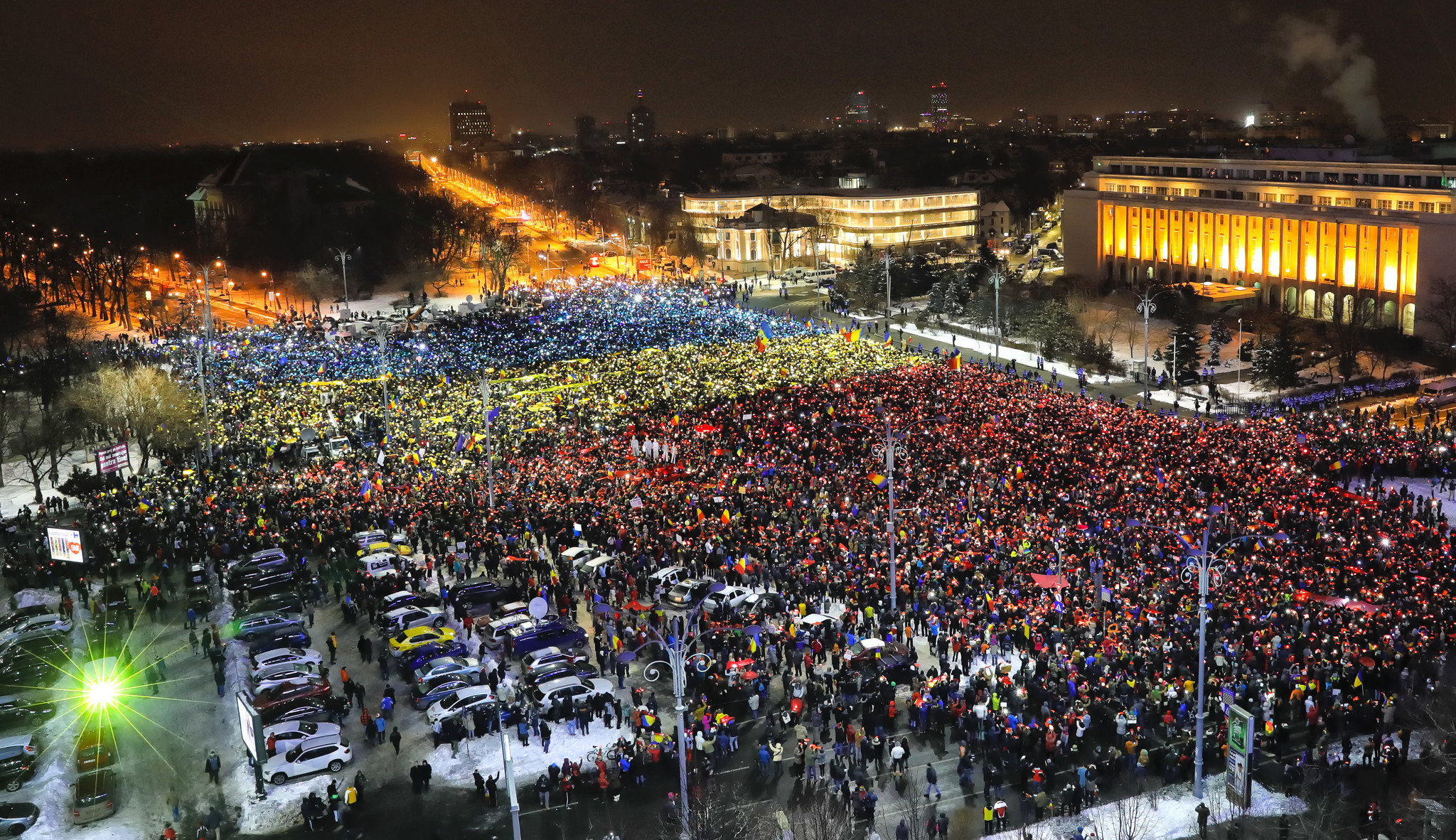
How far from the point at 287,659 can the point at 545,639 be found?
15.2 ft

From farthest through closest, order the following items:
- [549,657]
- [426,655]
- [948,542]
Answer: [948,542]
[426,655]
[549,657]

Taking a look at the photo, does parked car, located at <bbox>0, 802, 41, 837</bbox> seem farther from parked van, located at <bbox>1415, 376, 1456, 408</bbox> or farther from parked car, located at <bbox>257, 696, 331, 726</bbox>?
parked van, located at <bbox>1415, 376, 1456, 408</bbox>

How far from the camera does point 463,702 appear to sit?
766 inches

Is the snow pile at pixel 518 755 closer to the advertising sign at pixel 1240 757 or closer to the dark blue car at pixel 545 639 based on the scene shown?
the dark blue car at pixel 545 639

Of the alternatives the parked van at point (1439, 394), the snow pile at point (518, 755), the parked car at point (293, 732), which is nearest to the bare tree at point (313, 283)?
the parked car at point (293, 732)

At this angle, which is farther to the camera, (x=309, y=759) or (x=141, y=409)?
(x=141, y=409)

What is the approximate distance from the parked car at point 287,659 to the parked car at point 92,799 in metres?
3.42

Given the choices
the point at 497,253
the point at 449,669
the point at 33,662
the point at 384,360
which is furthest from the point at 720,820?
the point at 497,253

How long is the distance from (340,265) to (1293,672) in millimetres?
75062

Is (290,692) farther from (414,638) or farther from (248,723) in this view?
(248,723)

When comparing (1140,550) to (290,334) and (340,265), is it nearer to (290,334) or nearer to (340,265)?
(290,334)

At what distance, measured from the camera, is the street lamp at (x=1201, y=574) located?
52.0ft

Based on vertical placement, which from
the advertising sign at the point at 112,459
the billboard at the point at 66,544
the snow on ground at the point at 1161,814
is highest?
the advertising sign at the point at 112,459

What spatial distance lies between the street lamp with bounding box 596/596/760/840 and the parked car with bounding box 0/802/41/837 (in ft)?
29.8
